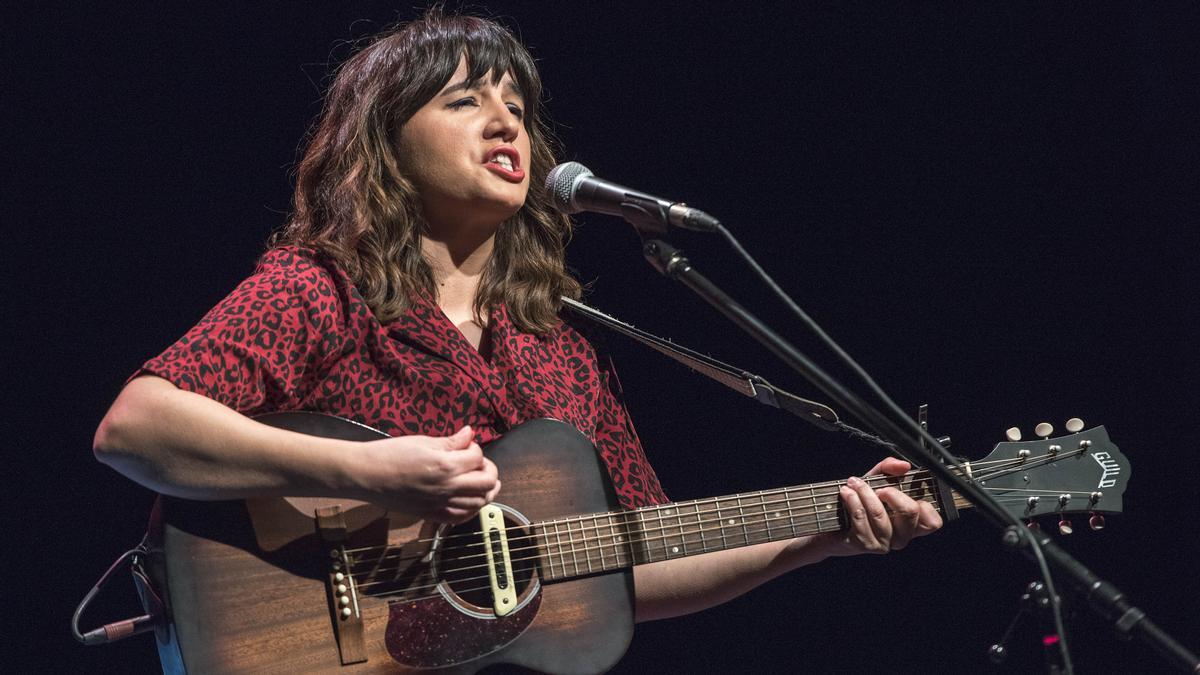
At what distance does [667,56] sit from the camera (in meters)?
4.02

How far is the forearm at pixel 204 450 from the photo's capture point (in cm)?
188

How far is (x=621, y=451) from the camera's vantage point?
2.74 meters

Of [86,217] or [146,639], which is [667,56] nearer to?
[86,217]

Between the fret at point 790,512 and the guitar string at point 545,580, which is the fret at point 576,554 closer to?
the guitar string at point 545,580

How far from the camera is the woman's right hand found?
191 centimetres

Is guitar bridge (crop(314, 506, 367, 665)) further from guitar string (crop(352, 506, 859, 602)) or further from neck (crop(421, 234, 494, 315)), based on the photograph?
neck (crop(421, 234, 494, 315))

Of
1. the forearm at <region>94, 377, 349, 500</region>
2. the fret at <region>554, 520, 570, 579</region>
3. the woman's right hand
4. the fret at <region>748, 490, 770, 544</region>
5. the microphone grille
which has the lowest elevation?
the fret at <region>748, 490, 770, 544</region>

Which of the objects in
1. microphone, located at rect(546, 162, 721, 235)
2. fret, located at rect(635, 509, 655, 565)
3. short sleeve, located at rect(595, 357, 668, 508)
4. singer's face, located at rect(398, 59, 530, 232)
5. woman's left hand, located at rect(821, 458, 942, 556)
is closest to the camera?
microphone, located at rect(546, 162, 721, 235)

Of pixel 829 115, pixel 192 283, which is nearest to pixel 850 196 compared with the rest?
pixel 829 115

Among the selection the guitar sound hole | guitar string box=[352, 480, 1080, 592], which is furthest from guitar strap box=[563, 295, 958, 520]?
the guitar sound hole

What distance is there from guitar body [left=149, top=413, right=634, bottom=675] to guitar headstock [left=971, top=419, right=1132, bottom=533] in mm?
921

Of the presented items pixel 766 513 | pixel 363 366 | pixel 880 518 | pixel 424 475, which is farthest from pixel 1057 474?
pixel 363 366

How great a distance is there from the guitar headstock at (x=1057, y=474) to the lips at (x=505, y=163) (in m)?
1.31

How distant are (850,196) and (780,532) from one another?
1964mm
